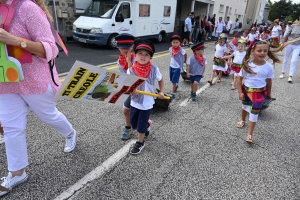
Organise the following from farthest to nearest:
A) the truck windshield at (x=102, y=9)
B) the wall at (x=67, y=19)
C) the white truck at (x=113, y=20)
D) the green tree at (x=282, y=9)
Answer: the green tree at (x=282, y=9) < the wall at (x=67, y=19) < the truck windshield at (x=102, y=9) < the white truck at (x=113, y=20)

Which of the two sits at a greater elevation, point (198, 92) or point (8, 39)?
point (8, 39)

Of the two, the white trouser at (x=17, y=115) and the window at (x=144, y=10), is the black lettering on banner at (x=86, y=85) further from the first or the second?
the window at (x=144, y=10)

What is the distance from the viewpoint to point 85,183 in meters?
2.23

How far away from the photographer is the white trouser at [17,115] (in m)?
1.86

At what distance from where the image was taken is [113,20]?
9953mm

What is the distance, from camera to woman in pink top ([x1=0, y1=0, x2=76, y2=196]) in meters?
1.65

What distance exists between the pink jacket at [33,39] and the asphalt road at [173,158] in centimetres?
102

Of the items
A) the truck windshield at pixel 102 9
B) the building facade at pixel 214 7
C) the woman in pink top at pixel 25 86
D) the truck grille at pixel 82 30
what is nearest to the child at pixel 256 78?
the woman in pink top at pixel 25 86

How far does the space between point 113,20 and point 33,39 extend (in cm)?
886

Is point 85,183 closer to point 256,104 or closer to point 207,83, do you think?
point 256,104

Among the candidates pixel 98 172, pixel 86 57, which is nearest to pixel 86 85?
pixel 98 172

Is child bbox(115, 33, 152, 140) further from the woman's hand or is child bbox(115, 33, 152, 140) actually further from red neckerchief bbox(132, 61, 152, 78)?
the woman's hand

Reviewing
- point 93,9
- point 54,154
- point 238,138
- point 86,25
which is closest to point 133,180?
point 54,154

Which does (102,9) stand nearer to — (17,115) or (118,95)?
(118,95)
